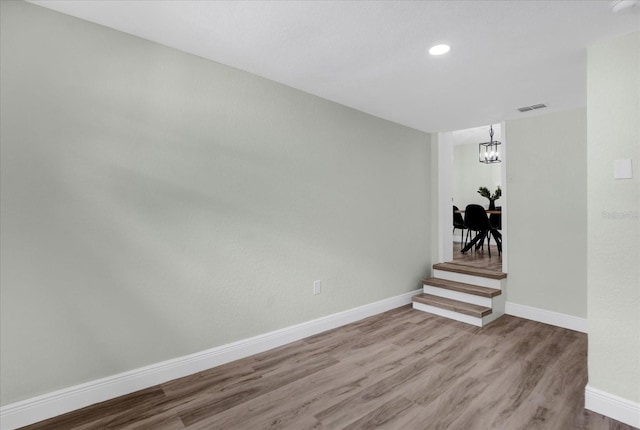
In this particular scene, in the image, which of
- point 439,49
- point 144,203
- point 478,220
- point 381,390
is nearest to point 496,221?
point 478,220

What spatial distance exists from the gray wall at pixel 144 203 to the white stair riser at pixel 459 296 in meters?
1.44

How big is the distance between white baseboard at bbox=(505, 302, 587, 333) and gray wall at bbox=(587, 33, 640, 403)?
4.82 feet

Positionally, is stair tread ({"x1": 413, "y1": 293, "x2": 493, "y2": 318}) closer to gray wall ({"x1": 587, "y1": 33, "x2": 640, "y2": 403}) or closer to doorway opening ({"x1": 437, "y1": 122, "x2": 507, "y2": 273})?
doorway opening ({"x1": 437, "y1": 122, "x2": 507, "y2": 273})

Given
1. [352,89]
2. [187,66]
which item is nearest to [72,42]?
[187,66]

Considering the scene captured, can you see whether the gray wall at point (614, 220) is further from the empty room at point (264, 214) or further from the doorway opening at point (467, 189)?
the doorway opening at point (467, 189)

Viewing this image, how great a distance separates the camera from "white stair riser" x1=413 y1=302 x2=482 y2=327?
3.28 metres

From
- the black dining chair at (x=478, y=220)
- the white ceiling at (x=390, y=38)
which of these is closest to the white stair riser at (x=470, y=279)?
the black dining chair at (x=478, y=220)

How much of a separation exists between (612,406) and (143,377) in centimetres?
294

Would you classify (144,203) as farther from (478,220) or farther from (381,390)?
(478,220)

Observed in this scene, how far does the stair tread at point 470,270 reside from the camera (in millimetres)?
3627

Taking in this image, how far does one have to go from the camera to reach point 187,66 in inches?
88.6

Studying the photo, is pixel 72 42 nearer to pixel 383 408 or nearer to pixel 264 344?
pixel 264 344

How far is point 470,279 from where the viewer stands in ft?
12.6

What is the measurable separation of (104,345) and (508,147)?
4279mm
